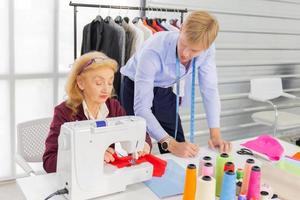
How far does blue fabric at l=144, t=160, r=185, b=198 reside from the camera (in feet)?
4.74

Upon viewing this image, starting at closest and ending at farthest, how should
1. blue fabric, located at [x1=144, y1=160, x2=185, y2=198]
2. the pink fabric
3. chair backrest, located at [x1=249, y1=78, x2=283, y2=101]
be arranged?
blue fabric, located at [x1=144, y1=160, x2=185, y2=198] → the pink fabric → chair backrest, located at [x1=249, y1=78, x2=283, y2=101]

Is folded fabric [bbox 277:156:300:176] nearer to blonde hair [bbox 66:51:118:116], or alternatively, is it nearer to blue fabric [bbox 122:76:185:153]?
blue fabric [bbox 122:76:185:153]

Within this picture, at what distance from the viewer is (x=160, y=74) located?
81.3 inches

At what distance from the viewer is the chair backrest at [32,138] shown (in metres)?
2.07

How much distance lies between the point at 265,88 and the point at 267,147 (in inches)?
80.9

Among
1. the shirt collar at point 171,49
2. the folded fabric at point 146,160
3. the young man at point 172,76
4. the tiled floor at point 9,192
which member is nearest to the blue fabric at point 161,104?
the young man at point 172,76

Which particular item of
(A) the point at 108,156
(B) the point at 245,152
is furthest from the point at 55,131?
(B) the point at 245,152

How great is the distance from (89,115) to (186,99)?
0.91 meters

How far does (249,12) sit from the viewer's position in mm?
3820

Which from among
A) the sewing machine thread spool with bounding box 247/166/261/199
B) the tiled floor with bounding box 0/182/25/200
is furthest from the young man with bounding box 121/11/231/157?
the tiled floor with bounding box 0/182/25/200

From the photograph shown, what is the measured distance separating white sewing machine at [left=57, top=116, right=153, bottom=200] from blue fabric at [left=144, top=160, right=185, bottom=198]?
0.09m

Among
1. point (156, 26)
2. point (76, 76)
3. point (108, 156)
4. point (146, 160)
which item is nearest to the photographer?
point (108, 156)

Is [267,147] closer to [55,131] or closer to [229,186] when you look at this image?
[229,186]

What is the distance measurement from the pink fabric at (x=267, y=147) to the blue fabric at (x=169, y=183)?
0.50 m
